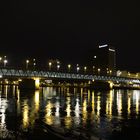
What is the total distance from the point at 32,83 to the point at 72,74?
887 inches

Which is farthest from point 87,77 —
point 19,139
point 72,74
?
point 19,139

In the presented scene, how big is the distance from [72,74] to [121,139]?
134 metres

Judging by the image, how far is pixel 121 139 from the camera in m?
32.9

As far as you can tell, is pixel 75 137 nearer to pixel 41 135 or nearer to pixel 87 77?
pixel 41 135

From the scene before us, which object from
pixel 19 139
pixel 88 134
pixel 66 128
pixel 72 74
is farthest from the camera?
pixel 72 74

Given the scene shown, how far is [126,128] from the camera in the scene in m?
40.0

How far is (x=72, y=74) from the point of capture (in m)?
167

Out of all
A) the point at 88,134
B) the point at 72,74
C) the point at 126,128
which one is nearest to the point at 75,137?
the point at 88,134

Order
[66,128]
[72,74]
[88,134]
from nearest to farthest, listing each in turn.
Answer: [88,134] < [66,128] < [72,74]

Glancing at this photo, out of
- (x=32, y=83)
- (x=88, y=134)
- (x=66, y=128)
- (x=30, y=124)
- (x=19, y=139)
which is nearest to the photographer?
(x=19, y=139)

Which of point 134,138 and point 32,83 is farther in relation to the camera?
point 32,83

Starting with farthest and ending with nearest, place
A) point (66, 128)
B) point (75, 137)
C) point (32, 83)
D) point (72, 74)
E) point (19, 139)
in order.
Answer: point (72, 74), point (32, 83), point (66, 128), point (75, 137), point (19, 139)

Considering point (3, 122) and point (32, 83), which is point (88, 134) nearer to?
point (3, 122)

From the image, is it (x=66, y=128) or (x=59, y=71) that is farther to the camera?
(x=59, y=71)
